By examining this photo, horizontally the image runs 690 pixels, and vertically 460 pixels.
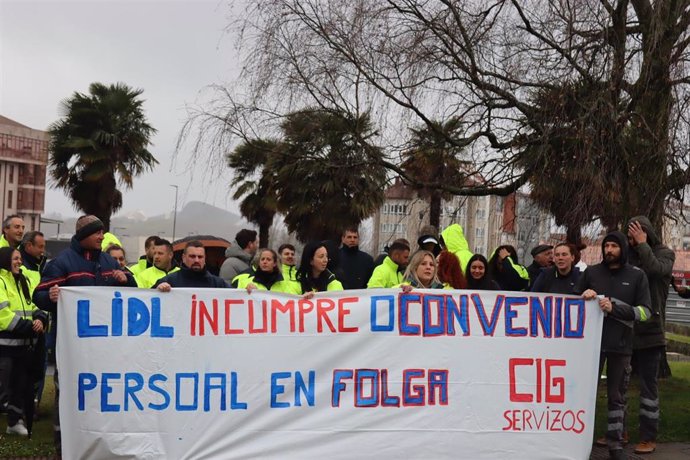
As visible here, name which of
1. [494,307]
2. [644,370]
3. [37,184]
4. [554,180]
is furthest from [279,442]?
[37,184]

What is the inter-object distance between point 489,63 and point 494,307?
3.68 m

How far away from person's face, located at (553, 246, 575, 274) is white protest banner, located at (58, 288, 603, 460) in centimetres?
50

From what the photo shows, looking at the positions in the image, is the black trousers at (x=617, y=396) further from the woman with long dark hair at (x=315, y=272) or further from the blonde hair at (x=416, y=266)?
the woman with long dark hair at (x=315, y=272)

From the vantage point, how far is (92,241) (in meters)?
6.23

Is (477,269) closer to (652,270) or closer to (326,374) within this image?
(652,270)

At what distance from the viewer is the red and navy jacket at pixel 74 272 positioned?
6105mm

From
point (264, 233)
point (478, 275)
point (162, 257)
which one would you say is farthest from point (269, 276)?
point (264, 233)

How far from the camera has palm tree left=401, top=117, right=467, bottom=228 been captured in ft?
31.5

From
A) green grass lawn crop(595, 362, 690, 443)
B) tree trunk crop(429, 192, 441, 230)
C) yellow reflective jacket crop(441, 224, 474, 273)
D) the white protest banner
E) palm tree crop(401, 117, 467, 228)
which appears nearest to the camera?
the white protest banner

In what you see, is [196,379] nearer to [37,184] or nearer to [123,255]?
[123,255]

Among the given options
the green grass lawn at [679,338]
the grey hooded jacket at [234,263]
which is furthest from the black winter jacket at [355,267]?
the green grass lawn at [679,338]

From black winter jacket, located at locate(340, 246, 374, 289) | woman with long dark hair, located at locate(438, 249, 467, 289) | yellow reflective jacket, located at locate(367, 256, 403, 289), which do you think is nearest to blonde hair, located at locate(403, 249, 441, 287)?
woman with long dark hair, located at locate(438, 249, 467, 289)

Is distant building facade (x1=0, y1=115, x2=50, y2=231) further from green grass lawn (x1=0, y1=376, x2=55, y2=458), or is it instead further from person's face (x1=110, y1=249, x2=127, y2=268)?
Result: green grass lawn (x1=0, y1=376, x2=55, y2=458)

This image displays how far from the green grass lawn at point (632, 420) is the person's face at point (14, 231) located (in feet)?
5.28
